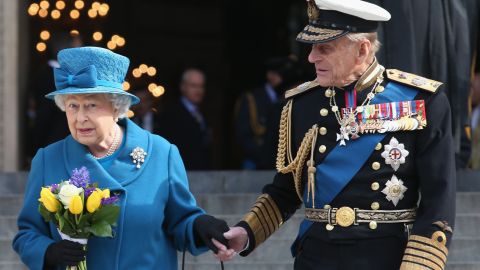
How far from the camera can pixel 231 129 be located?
17547 mm

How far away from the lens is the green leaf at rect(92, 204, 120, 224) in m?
5.61

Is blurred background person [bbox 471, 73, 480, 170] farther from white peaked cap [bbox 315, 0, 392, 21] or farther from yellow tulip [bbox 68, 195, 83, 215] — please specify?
yellow tulip [bbox 68, 195, 83, 215]

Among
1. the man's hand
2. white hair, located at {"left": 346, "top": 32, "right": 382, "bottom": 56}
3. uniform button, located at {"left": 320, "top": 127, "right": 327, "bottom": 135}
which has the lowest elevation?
the man's hand

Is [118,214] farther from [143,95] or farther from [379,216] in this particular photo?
[143,95]

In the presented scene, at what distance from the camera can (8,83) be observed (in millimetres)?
11445

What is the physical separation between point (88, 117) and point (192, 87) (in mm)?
5802

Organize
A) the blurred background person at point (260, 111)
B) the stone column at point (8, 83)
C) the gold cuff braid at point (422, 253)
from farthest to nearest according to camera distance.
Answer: the blurred background person at point (260, 111)
the stone column at point (8, 83)
the gold cuff braid at point (422, 253)

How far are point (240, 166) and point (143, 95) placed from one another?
213 inches

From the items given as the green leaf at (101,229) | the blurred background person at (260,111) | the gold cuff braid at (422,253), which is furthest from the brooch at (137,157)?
the blurred background person at (260,111)

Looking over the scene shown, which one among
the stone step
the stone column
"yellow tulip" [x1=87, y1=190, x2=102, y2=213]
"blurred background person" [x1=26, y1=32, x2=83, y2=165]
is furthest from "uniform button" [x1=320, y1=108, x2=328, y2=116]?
the stone column

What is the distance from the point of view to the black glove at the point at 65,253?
5.59 meters

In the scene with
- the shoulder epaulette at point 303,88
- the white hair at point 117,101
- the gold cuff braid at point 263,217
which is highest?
the shoulder epaulette at point 303,88

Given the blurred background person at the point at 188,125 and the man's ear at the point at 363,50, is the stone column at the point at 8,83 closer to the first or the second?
the blurred background person at the point at 188,125

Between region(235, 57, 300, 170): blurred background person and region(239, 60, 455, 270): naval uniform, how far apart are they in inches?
221
